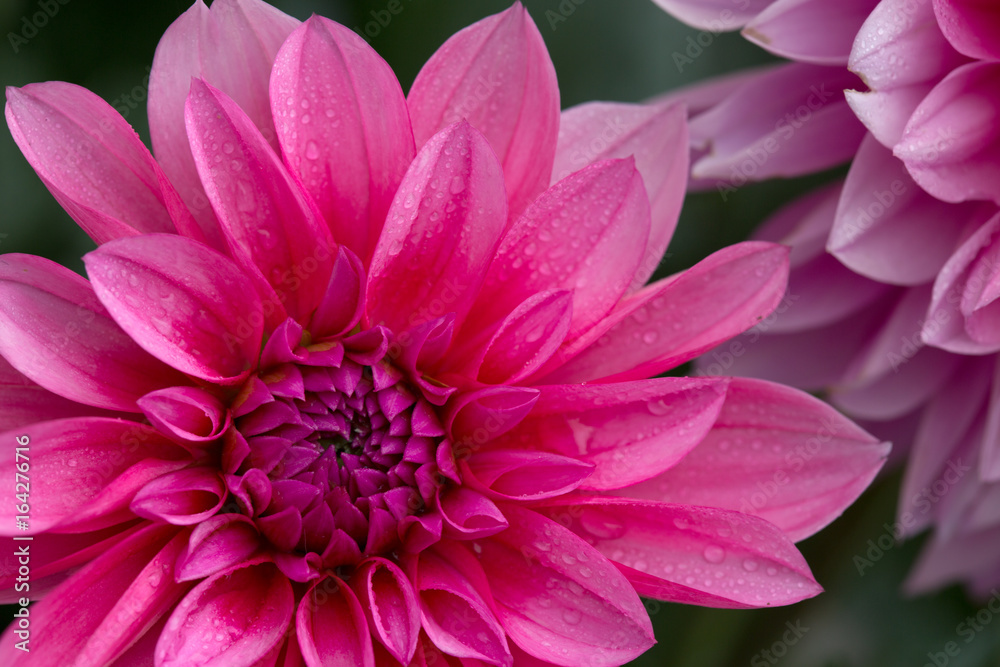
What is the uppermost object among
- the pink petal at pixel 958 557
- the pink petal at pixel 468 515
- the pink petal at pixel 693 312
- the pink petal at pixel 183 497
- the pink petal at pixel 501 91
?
the pink petal at pixel 501 91

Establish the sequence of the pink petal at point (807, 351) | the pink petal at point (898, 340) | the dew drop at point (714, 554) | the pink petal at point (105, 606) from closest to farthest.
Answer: the pink petal at point (105, 606), the dew drop at point (714, 554), the pink petal at point (898, 340), the pink petal at point (807, 351)

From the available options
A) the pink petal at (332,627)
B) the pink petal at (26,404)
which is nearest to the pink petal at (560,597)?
the pink petal at (332,627)

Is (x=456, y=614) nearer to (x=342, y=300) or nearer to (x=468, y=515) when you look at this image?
(x=468, y=515)

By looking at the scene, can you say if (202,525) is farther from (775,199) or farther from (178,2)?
(775,199)

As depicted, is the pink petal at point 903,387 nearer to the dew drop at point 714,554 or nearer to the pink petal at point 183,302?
the dew drop at point 714,554

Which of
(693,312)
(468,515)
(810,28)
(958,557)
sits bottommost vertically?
(958,557)

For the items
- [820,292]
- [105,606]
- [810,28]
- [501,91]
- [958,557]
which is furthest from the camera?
[958,557]

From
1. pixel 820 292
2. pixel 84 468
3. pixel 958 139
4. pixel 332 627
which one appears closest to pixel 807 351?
pixel 820 292
